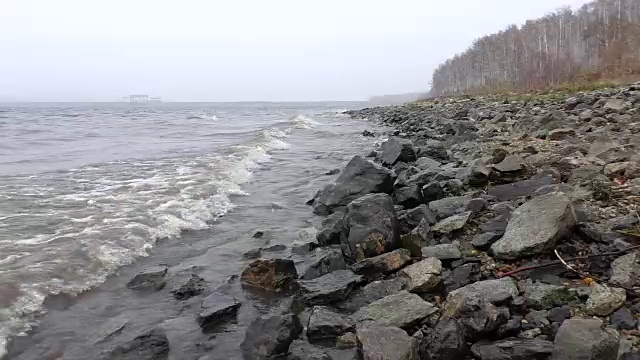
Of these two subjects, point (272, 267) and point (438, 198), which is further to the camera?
point (438, 198)

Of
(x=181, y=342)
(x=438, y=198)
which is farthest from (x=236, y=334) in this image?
(x=438, y=198)

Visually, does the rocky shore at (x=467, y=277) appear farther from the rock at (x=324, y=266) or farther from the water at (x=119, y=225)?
the water at (x=119, y=225)

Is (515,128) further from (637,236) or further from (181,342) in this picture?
(181,342)

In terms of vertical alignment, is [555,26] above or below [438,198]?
above

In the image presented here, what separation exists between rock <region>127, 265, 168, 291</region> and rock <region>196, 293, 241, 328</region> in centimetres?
87

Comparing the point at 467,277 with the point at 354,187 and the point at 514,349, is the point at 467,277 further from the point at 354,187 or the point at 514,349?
the point at 354,187

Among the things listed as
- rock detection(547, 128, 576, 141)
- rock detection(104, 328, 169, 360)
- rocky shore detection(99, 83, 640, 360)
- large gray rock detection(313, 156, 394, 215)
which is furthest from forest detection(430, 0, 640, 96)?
rock detection(104, 328, 169, 360)

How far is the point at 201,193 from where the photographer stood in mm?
10539

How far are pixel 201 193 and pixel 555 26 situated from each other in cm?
8009

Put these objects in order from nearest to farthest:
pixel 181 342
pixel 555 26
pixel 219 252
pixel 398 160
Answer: pixel 181 342 < pixel 219 252 < pixel 398 160 < pixel 555 26

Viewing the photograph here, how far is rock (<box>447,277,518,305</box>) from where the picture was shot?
406 centimetres

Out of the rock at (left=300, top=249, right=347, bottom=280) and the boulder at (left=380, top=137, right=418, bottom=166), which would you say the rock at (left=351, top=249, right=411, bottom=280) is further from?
the boulder at (left=380, top=137, right=418, bottom=166)

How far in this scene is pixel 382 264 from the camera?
5.55m

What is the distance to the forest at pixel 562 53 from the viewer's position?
43.9 meters
